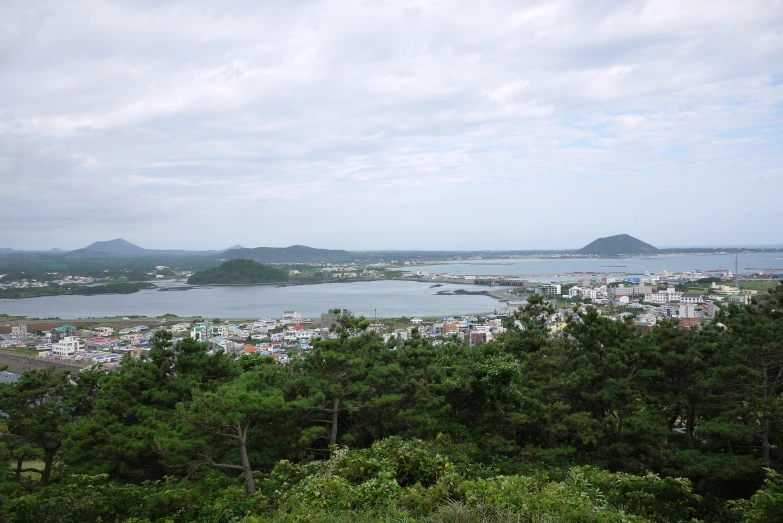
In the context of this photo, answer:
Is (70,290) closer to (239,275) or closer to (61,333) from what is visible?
(239,275)

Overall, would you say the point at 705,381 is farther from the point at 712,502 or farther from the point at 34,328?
the point at 34,328

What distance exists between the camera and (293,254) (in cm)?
12244

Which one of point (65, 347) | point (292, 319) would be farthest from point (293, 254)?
point (65, 347)

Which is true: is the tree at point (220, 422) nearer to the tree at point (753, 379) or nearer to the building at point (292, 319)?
the tree at point (753, 379)

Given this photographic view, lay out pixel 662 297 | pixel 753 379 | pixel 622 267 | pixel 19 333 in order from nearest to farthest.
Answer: pixel 753 379 → pixel 19 333 → pixel 662 297 → pixel 622 267

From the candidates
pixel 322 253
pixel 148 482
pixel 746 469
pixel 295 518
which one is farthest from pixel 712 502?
pixel 322 253

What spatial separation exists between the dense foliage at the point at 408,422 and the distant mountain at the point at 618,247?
4700 inches

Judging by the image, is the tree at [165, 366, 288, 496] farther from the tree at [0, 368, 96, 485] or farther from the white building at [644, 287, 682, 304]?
the white building at [644, 287, 682, 304]

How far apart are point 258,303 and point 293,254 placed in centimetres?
8026

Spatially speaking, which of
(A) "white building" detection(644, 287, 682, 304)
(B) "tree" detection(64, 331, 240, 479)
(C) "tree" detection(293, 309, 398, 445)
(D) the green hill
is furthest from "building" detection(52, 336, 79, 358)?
(D) the green hill

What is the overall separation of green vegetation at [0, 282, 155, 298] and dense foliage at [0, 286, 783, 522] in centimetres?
5454

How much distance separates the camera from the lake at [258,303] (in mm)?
36500

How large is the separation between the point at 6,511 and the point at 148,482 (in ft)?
4.11

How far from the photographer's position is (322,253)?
127 metres
